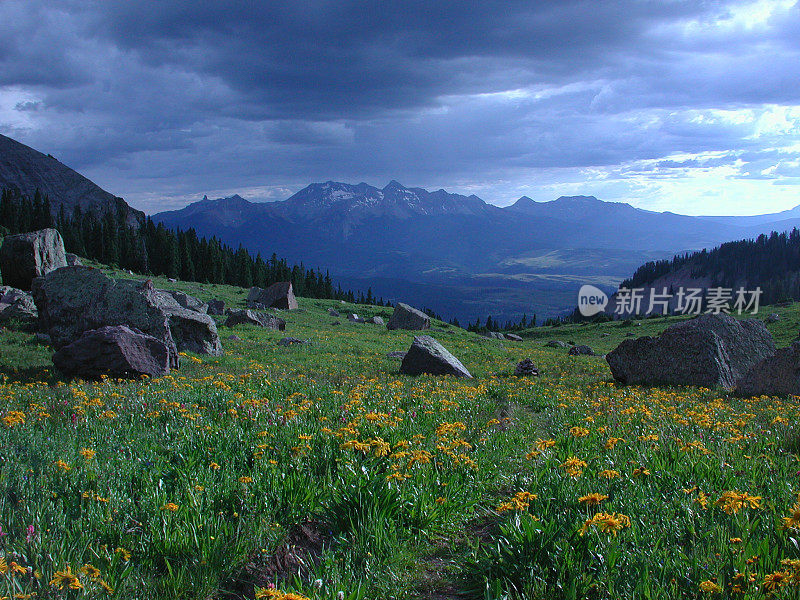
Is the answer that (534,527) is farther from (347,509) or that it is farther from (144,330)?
(144,330)

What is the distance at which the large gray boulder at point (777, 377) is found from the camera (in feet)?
49.8

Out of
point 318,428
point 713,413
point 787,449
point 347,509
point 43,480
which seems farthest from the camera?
point 713,413

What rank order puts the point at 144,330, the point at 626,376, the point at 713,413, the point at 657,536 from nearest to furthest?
the point at 657,536 → the point at 713,413 → the point at 144,330 → the point at 626,376

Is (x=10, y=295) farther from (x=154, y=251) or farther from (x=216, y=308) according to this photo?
(x=154, y=251)

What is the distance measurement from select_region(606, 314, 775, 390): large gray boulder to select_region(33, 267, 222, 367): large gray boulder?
56.9 ft

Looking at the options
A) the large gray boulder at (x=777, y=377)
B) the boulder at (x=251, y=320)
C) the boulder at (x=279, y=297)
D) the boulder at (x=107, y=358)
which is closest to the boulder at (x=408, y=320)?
the boulder at (x=279, y=297)

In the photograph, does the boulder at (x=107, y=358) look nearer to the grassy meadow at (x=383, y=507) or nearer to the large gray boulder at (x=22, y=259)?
the grassy meadow at (x=383, y=507)

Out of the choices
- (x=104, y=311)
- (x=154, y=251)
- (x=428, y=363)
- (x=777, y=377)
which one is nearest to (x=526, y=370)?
(x=428, y=363)

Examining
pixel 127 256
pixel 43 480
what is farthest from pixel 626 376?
pixel 127 256

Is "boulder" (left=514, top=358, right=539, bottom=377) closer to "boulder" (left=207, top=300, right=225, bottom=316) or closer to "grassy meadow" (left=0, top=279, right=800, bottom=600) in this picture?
"grassy meadow" (left=0, top=279, right=800, bottom=600)

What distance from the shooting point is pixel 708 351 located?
18.7 meters

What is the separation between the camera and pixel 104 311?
18.7 meters

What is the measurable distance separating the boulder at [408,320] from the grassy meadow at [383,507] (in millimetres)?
44859

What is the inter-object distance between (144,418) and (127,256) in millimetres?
129902
